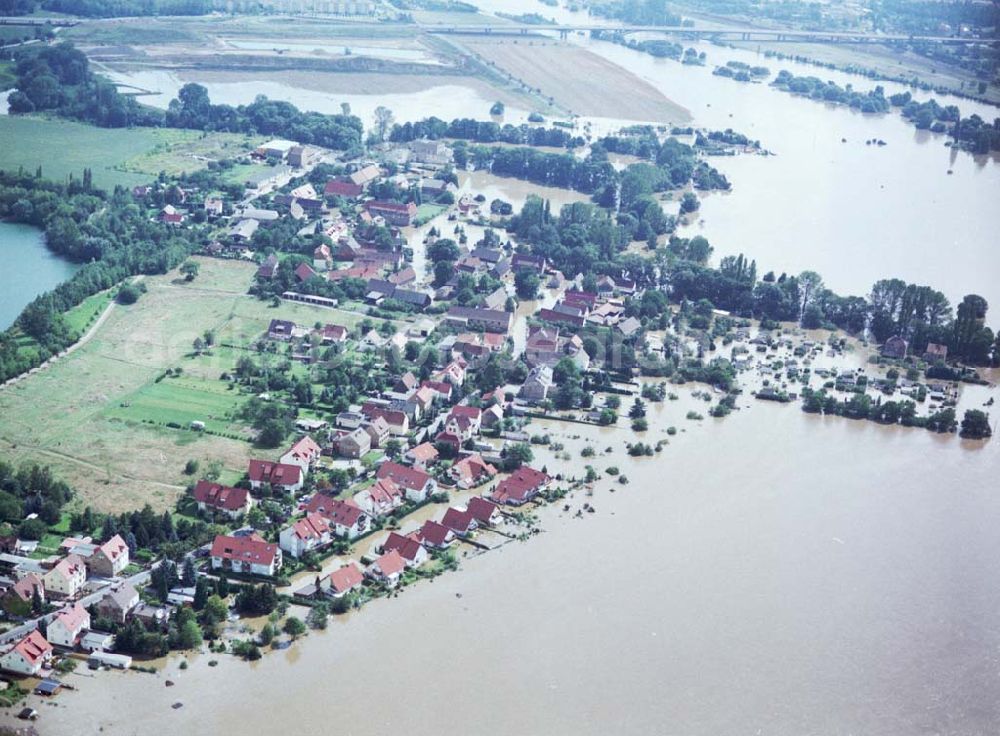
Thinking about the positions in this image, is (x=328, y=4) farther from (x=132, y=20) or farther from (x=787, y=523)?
(x=787, y=523)

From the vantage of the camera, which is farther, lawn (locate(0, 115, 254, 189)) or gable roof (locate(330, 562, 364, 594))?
lawn (locate(0, 115, 254, 189))

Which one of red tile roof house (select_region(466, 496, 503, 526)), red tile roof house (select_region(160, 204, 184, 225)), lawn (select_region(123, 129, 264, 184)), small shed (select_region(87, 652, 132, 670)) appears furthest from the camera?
lawn (select_region(123, 129, 264, 184))

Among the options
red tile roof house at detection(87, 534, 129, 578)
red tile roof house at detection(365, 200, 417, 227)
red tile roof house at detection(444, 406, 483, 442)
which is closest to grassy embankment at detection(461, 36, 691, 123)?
red tile roof house at detection(365, 200, 417, 227)

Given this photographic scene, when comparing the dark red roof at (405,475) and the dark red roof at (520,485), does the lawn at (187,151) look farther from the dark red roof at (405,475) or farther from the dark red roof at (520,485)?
the dark red roof at (520,485)

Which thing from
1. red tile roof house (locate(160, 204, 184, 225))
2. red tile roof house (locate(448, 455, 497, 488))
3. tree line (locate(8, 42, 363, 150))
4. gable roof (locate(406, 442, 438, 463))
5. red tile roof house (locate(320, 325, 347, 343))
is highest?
tree line (locate(8, 42, 363, 150))

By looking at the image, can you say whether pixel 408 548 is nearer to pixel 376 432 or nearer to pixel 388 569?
pixel 388 569

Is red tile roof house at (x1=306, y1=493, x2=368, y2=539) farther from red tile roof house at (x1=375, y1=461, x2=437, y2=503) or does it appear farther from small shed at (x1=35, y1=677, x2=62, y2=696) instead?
small shed at (x1=35, y1=677, x2=62, y2=696)

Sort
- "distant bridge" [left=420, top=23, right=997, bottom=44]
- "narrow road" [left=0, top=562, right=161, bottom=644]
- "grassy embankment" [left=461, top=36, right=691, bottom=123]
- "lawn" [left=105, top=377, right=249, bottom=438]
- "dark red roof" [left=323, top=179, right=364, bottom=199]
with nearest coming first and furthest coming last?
1. "narrow road" [left=0, top=562, right=161, bottom=644]
2. "lawn" [left=105, top=377, right=249, bottom=438]
3. "dark red roof" [left=323, top=179, right=364, bottom=199]
4. "grassy embankment" [left=461, top=36, right=691, bottom=123]
5. "distant bridge" [left=420, top=23, right=997, bottom=44]
